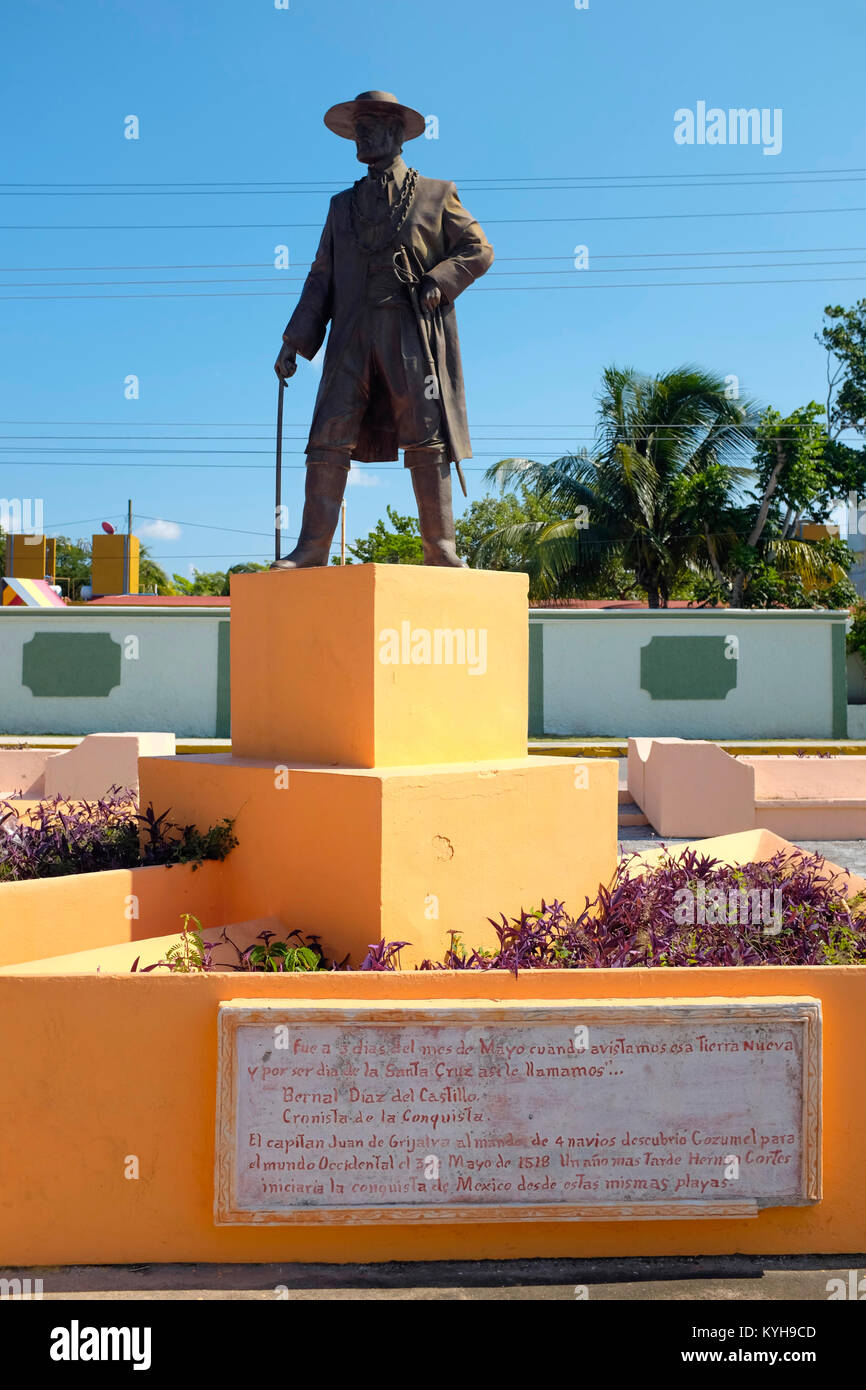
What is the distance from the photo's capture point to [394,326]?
450cm

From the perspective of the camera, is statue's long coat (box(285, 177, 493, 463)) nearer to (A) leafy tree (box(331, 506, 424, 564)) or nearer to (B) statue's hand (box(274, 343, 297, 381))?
(B) statue's hand (box(274, 343, 297, 381))

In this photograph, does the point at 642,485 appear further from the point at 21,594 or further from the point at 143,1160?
the point at 143,1160

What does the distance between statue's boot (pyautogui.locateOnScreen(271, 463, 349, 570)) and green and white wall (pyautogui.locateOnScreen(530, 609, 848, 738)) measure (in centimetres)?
1341

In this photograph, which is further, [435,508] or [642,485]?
[642,485]

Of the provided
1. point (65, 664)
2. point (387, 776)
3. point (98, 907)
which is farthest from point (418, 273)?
point (65, 664)

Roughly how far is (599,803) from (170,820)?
1.80 metres

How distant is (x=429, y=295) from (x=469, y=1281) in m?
3.60

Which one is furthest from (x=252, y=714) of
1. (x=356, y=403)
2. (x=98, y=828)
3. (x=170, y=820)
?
(x=356, y=403)

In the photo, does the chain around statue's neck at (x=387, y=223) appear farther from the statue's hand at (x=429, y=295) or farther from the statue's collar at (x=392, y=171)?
the statue's hand at (x=429, y=295)

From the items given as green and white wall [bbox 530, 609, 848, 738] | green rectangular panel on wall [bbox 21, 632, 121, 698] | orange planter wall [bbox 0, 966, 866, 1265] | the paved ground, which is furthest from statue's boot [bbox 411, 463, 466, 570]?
green rectangular panel on wall [bbox 21, 632, 121, 698]

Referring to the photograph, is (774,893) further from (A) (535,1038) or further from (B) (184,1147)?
(B) (184,1147)

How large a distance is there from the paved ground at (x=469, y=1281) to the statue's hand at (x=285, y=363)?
3520 millimetres

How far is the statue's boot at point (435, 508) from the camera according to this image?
4.57m

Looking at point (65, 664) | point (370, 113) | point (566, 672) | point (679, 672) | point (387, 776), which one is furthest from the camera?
point (566, 672)
